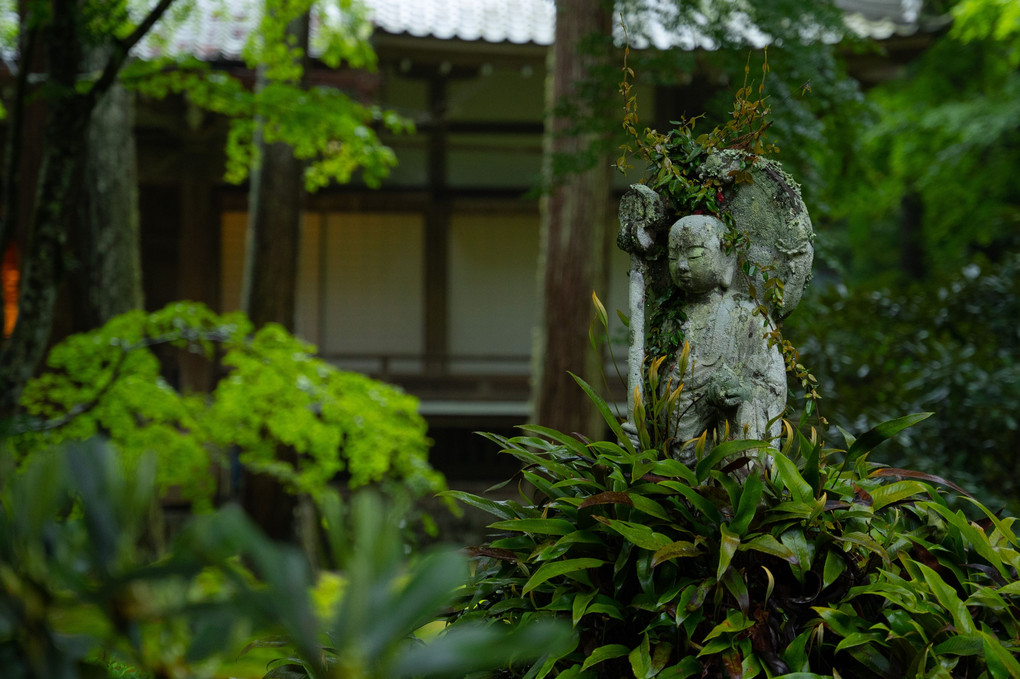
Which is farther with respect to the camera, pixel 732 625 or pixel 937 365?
pixel 937 365

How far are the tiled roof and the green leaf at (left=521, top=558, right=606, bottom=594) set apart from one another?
21.1 feet

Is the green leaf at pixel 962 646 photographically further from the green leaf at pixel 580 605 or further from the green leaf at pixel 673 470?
the green leaf at pixel 580 605

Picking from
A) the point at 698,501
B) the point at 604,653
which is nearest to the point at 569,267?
the point at 698,501

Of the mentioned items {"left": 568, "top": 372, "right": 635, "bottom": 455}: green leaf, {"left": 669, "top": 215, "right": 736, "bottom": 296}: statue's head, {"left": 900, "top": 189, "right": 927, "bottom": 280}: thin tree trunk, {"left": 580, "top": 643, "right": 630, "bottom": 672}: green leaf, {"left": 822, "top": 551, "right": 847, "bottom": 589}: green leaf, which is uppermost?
{"left": 900, "top": 189, "right": 927, "bottom": 280}: thin tree trunk

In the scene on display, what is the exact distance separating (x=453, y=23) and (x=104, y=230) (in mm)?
4748

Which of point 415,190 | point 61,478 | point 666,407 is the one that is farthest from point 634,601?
point 415,190

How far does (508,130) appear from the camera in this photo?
924cm

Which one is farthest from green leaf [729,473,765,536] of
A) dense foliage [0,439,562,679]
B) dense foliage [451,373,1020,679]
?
dense foliage [0,439,562,679]

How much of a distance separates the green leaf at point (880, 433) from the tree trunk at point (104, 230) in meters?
5.35

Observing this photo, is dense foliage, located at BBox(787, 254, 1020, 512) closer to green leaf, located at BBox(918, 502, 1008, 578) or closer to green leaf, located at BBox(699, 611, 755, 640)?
green leaf, located at BBox(918, 502, 1008, 578)

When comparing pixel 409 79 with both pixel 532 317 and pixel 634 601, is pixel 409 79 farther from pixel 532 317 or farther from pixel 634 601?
pixel 634 601

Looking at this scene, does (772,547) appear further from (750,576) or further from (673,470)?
(673,470)

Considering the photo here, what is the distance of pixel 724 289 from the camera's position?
241 centimetres

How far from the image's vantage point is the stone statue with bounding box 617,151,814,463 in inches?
92.0
